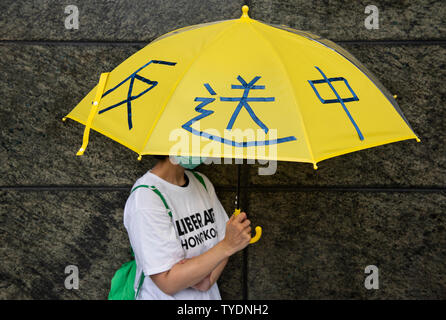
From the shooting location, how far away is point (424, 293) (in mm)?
3758

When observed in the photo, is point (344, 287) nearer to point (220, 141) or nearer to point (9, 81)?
point (220, 141)

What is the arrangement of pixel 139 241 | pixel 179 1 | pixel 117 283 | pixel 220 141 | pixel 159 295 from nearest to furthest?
pixel 220 141
pixel 139 241
pixel 159 295
pixel 117 283
pixel 179 1

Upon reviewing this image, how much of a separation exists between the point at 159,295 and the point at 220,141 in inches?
44.6

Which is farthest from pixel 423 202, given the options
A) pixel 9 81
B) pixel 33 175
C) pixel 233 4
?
pixel 9 81

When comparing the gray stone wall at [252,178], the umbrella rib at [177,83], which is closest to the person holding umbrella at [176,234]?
the umbrella rib at [177,83]

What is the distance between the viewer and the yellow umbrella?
Answer: 181cm

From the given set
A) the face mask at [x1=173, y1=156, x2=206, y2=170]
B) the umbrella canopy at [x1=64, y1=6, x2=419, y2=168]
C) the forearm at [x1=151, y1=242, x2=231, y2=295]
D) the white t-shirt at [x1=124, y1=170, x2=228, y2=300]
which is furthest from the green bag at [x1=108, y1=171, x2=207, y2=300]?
the umbrella canopy at [x1=64, y1=6, x2=419, y2=168]

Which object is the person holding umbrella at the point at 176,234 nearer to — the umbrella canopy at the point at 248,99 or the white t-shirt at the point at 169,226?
the white t-shirt at the point at 169,226

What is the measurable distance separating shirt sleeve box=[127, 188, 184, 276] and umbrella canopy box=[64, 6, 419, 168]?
439 mm

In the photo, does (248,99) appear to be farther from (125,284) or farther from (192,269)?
(125,284)

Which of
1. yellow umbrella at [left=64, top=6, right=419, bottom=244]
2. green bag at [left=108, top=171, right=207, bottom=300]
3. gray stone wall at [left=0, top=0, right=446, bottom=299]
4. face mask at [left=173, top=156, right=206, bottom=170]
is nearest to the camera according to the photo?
yellow umbrella at [left=64, top=6, right=419, bottom=244]

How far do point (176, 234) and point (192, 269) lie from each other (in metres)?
0.24

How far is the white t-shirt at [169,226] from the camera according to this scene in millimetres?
2248

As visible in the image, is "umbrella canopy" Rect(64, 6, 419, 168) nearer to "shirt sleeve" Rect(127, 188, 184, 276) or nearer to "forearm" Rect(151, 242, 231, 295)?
"shirt sleeve" Rect(127, 188, 184, 276)
